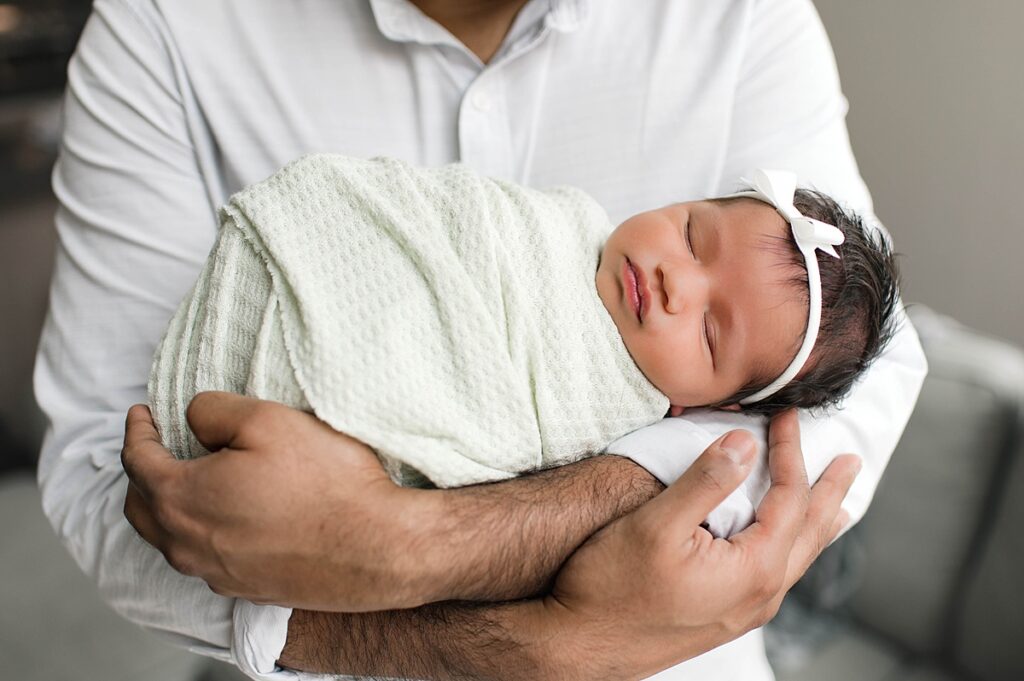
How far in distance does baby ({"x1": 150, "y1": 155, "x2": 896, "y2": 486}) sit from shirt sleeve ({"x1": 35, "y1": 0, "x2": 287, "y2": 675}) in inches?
8.7

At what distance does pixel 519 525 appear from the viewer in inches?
37.8

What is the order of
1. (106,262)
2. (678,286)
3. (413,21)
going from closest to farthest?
(678,286)
(106,262)
(413,21)

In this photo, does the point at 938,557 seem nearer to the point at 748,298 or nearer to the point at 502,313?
the point at 748,298

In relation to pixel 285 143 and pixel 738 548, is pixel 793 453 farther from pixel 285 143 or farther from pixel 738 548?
pixel 285 143

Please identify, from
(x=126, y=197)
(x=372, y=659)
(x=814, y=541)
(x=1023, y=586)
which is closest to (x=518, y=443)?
(x=372, y=659)

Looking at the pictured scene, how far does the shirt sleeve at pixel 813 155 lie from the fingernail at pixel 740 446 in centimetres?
16

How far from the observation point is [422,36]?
4.28ft

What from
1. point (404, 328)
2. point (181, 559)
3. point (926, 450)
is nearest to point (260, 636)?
point (181, 559)

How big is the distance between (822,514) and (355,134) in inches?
34.3

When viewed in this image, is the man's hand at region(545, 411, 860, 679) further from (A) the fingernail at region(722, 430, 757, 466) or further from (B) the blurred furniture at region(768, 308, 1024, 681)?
(B) the blurred furniture at region(768, 308, 1024, 681)

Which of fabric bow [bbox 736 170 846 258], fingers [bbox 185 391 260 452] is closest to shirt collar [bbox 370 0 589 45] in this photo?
fabric bow [bbox 736 170 846 258]

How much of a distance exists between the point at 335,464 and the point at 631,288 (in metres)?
0.43

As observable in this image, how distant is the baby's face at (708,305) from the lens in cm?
109

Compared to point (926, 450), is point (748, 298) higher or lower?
higher
